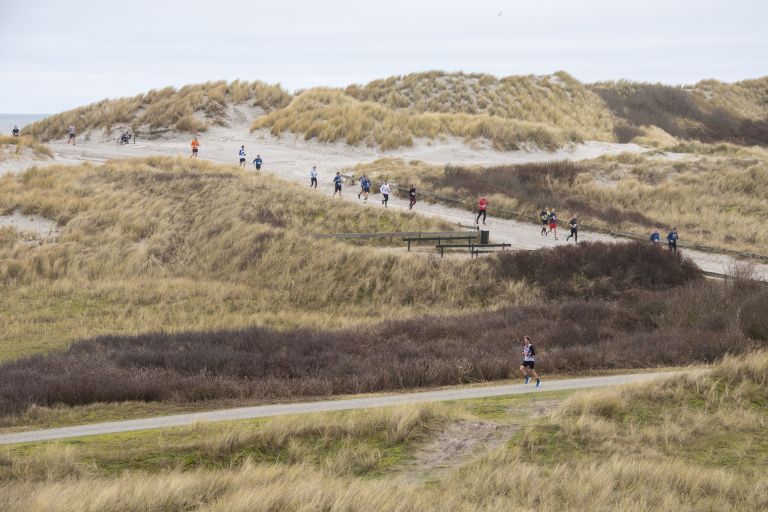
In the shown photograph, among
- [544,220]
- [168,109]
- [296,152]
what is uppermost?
[168,109]

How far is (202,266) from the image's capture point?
34406 mm

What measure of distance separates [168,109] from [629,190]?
3611 cm

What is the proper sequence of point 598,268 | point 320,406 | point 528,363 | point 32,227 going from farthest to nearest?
point 32,227, point 598,268, point 528,363, point 320,406

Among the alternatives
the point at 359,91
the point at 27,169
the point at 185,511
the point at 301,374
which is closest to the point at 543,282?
the point at 301,374

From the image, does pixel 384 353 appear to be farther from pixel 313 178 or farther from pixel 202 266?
pixel 313 178

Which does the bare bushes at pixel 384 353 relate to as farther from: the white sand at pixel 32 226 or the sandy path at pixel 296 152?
the sandy path at pixel 296 152

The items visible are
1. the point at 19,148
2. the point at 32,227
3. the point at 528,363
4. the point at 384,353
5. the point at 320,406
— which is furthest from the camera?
the point at 19,148

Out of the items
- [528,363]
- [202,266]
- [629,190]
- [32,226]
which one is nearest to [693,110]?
[629,190]

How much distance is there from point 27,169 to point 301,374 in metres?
30.8

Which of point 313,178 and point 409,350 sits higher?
point 313,178

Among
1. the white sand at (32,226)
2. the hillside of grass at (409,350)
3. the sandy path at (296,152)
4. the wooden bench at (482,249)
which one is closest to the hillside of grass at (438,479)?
the hillside of grass at (409,350)

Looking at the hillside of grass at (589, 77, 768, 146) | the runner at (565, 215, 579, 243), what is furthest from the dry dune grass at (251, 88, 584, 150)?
the runner at (565, 215, 579, 243)

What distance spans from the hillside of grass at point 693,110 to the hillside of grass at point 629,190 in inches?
814

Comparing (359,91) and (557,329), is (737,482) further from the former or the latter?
(359,91)
